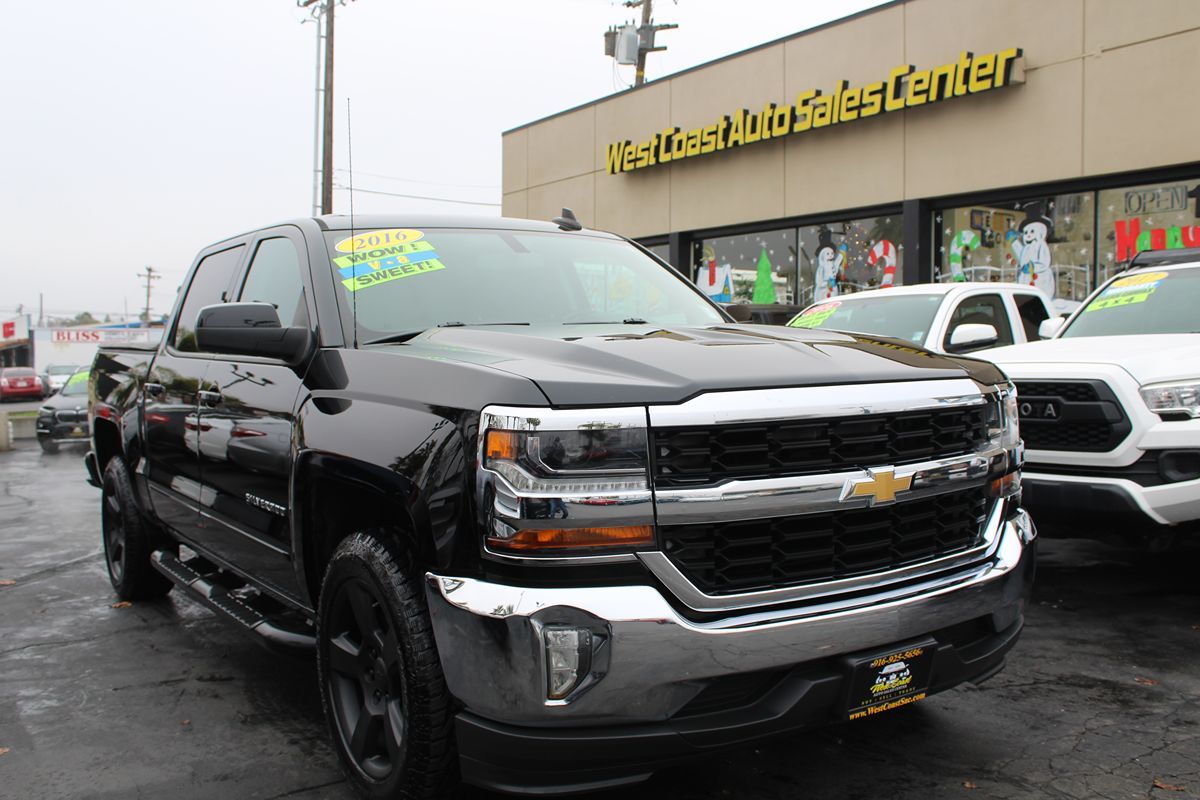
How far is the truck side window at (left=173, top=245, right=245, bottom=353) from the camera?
4.80 meters

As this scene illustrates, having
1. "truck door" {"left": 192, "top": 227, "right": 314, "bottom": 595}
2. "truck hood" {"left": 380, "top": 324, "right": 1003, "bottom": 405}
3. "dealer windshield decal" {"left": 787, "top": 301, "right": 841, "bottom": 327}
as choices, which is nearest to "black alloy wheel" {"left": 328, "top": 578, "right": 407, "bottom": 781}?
"truck door" {"left": 192, "top": 227, "right": 314, "bottom": 595}

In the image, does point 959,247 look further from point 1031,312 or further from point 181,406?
point 181,406

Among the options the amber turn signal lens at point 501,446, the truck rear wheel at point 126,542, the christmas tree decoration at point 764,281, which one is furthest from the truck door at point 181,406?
the christmas tree decoration at point 764,281

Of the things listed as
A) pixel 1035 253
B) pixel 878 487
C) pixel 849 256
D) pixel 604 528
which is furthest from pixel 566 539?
pixel 849 256

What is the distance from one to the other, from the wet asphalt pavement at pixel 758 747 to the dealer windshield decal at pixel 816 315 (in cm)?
340

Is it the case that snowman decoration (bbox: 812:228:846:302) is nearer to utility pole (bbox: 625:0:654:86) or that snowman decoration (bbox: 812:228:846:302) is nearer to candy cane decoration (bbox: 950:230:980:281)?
candy cane decoration (bbox: 950:230:980:281)

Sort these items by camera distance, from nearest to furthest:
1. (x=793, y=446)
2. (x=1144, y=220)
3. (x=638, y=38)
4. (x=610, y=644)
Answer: (x=610, y=644) < (x=793, y=446) < (x=1144, y=220) < (x=638, y=38)

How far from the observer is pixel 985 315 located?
824cm

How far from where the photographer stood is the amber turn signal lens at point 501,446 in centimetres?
239

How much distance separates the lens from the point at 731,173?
1766 centimetres

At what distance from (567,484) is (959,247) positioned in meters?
13.3

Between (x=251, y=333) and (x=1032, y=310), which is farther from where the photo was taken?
(x=1032, y=310)

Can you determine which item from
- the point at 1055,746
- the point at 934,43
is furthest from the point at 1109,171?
the point at 1055,746

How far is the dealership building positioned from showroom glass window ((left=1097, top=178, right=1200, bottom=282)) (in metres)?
0.02
